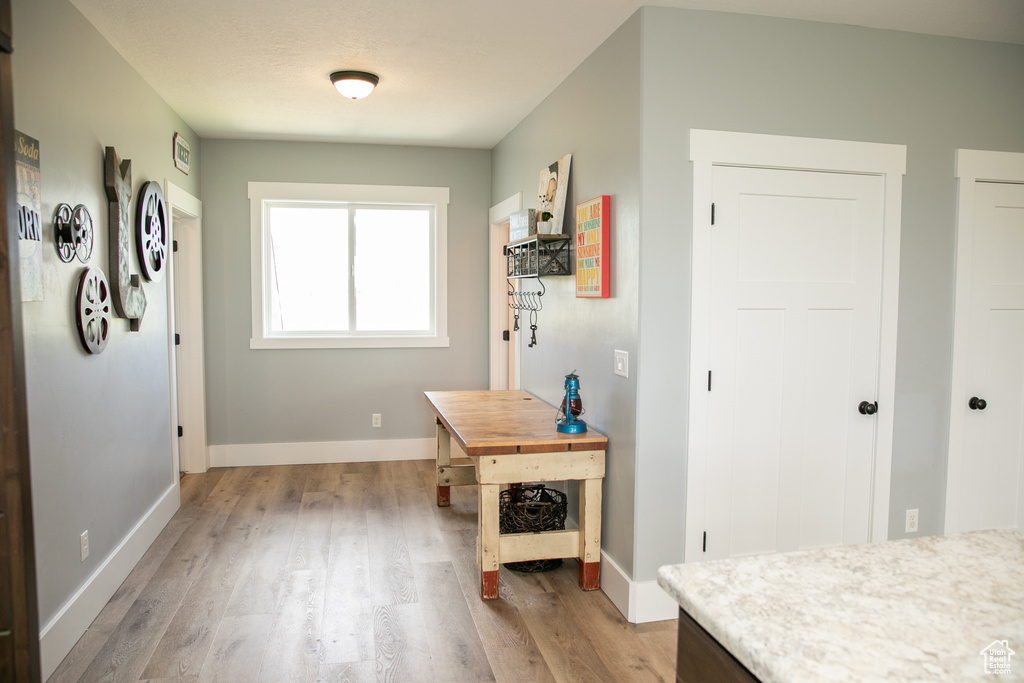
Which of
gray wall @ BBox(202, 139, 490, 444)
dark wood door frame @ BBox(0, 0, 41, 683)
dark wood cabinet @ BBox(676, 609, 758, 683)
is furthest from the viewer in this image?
gray wall @ BBox(202, 139, 490, 444)

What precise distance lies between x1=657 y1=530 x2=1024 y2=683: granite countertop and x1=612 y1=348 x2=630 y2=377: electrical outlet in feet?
5.03

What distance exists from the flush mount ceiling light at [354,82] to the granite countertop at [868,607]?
297 cm

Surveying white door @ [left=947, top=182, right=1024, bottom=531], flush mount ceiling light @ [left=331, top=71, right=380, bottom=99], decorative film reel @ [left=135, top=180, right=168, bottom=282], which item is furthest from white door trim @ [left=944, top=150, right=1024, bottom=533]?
decorative film reel @ [left=135, top=180, right=168, bottom=282]

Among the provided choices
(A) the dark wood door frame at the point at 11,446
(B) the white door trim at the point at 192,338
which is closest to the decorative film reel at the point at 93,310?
(A) the dark wood door frame at the point at 11,446

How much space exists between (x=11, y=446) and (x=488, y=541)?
1.89 m

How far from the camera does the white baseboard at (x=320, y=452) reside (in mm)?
5145

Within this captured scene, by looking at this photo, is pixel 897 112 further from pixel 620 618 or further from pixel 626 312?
pixel 620 618

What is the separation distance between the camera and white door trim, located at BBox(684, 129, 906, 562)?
2.69 metres

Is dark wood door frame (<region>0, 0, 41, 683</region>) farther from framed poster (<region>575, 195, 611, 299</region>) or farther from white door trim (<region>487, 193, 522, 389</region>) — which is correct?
white door trim (<region>487, 193, 522, 389</region>)

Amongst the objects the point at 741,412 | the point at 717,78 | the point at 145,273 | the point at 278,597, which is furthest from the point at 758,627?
the point at 145,273

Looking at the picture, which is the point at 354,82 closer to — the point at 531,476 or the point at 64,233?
the point at 64,233

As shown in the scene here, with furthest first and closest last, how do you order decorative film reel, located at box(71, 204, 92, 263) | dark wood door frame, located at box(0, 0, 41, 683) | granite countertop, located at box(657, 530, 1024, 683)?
1. decorative film reel, located at box(71, 204, 92, 263)
2. dark wood door frame, located at box(0, 0, 41, 683)
3. granite countertop, located at box(657, 530, 1024, 683)

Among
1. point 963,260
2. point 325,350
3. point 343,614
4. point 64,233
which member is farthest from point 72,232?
point 963,260

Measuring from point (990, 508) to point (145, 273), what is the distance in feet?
13.6
